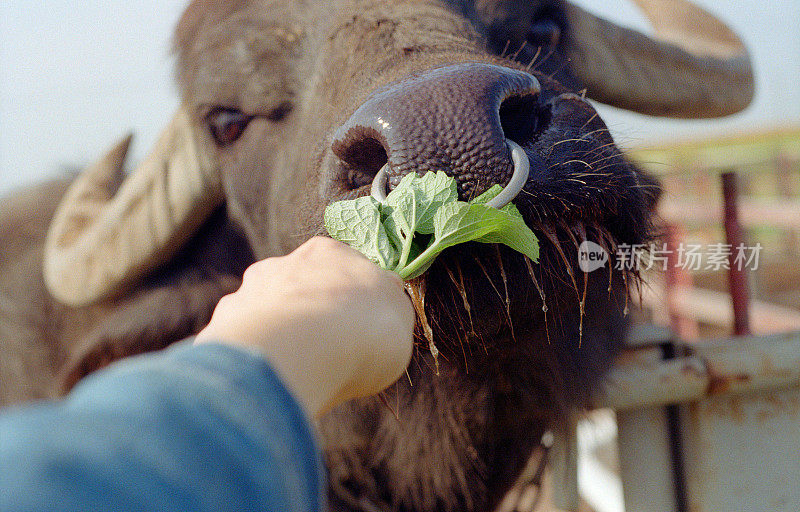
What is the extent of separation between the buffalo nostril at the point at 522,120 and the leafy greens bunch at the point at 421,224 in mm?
233

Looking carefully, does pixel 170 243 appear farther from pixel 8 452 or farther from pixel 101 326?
pixel 8 452

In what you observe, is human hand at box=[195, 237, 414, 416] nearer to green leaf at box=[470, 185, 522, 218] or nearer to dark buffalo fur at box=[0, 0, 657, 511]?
green leaf at box=[470, 185, 522, 218]

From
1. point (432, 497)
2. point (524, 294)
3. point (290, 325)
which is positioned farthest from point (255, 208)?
point (290, 325)

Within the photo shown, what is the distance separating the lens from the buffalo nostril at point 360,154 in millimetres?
1189

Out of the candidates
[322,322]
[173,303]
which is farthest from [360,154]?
[173,303]

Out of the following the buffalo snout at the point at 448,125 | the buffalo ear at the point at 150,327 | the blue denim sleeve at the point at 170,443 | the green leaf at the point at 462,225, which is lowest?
the buffalo ear at the point at 150,327

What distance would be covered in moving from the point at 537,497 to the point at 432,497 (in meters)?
0.42

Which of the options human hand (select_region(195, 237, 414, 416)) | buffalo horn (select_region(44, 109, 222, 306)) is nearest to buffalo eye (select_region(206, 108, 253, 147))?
buffalo horn (select_region(44, 109, 222, 306))

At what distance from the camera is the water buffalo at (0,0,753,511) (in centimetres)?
116

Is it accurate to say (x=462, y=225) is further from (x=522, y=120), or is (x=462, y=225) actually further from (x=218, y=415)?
(x=218, y=415)

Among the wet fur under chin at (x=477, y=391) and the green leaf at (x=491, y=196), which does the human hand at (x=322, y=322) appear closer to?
the green leaf at (x=491, y=196)

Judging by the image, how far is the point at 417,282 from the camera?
3.67 ft

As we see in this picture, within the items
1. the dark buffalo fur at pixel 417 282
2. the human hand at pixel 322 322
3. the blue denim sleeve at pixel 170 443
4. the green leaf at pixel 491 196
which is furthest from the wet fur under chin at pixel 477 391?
the blue denim sleeve at pixel 170 443

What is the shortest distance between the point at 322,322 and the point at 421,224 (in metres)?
0.41
